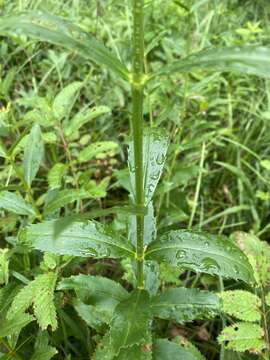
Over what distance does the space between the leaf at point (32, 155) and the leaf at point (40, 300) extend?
1.04 ft

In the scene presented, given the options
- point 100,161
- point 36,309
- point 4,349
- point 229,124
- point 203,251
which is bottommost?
point 4,349

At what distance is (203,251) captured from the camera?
3.69 ft

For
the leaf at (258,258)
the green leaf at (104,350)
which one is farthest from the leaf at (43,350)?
the leaf at (258,258)

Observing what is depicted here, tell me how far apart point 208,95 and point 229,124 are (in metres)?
0.25

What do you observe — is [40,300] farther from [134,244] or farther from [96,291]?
[134,244]

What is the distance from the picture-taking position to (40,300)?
4.35ft

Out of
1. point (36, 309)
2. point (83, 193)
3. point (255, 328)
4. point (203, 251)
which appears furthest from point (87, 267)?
point (203, 251)

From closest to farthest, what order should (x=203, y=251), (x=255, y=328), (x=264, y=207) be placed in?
(x=203, y=251), (x=255, y=328), (x=264, y=207)

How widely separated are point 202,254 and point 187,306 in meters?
0.21

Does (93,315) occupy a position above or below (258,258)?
Answer: below

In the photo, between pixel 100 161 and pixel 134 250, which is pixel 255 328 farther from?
pixel 100 161

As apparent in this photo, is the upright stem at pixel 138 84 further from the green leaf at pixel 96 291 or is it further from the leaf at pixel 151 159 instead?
the green leaf at pixel 96 291

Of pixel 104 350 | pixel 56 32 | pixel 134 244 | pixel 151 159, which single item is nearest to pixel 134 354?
pixel 104 350

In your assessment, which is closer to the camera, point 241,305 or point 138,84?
point 138,84
